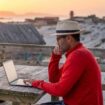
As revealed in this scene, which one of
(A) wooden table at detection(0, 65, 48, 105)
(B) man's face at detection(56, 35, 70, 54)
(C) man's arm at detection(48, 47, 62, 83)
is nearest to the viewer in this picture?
(B) man's face at detection(56, 35, 70, 54)

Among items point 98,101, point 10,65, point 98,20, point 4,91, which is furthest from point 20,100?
point 98,20

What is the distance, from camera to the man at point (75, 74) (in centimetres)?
314

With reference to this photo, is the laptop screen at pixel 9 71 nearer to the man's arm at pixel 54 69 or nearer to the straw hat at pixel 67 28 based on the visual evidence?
the man's arm at pixel 54 69

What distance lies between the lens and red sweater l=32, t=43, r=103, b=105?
10.3 feet

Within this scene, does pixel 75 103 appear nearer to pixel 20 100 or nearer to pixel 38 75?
pixel 20 100

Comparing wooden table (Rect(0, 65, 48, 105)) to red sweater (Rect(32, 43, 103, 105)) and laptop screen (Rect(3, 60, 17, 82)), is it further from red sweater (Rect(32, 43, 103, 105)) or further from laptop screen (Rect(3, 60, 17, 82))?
red sweater (Rect(32, 43, 103, 105))

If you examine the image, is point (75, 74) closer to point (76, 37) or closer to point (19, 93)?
point (76, 37)

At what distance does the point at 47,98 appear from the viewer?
24.6 feet

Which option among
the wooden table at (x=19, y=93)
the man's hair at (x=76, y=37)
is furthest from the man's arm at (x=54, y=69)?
the man's hair at (x=76, y=37)

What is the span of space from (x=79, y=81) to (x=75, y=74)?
0.33ft

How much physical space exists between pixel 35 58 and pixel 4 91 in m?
7.35

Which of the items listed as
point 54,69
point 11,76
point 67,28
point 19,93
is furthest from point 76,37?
point 11,76

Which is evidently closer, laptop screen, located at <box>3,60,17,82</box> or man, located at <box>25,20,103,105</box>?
man, located at <box>25,20,103,105</box>

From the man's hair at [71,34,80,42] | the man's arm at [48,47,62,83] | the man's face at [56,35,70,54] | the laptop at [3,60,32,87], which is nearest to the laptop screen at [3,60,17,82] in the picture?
the laptop at [3,60,32,87]
